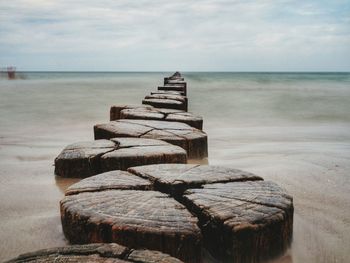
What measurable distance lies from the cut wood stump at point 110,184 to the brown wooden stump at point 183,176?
55 mm

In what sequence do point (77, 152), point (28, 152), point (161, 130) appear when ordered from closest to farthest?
point (77, 152)
point (161, 130)
point (28, 152)

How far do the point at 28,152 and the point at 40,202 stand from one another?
6.45ft

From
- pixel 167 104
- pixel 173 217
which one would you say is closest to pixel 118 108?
pixel 167 104

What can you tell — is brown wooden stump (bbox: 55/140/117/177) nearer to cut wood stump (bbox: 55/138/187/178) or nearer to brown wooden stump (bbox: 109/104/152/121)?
cut wood stump (bbox: 55/138/187/178)

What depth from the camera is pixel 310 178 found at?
8.86 feet

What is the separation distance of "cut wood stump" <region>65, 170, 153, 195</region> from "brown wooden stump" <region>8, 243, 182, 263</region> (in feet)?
1.74

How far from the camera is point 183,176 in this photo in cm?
168

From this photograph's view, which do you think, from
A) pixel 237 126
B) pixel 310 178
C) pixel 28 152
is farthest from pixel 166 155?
pixel 237 126

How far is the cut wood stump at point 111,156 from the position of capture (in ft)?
7.00

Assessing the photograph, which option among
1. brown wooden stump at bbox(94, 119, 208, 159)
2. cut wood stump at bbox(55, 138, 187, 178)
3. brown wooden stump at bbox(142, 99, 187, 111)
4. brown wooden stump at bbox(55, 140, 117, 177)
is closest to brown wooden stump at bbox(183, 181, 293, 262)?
cut wood stump at bbox(55, 138, 187, 178)

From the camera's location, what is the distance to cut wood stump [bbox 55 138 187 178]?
213 centimetres

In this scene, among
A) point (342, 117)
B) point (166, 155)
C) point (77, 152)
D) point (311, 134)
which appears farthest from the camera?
point (342, 117)

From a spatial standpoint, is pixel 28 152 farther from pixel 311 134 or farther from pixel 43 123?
pixel 311 134

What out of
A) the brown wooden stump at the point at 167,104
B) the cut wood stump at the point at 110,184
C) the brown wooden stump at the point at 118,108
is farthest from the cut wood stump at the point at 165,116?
the cut wood stump at the point at 110,184
